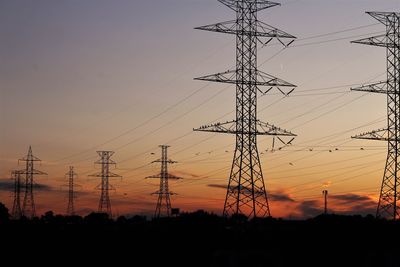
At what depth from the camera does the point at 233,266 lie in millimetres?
58062

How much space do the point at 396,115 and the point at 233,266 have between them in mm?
23031

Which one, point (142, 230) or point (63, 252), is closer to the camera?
point (63, 252)

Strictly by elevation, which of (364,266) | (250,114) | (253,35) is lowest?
(364,266)

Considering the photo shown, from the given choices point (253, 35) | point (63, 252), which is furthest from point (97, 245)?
point (253, 35)

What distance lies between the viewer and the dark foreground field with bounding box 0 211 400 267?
61094 mm

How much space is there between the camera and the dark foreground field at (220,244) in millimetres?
61094

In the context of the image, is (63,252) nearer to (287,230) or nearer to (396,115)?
(287,230)

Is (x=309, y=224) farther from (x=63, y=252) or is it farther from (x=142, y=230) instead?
(x=63, y=252)

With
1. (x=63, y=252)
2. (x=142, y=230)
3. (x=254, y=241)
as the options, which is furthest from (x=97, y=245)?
(x=254, y=241)

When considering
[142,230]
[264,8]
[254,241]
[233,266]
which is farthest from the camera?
[142,230]

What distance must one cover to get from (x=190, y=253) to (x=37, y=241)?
22.1 meters

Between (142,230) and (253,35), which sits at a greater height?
(253,35)

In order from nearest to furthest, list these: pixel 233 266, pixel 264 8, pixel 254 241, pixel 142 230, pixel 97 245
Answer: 1. pixel 233 266
2. pixel 254 241
3. pixel 264 8
4. pixel 97 245
5. pixel 142 230

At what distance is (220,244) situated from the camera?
223 feet
